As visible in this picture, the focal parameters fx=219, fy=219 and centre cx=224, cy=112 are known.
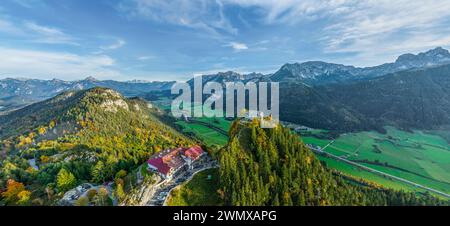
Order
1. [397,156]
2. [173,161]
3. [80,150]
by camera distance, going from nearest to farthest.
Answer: [173,161]
[80,150]
[397,156]

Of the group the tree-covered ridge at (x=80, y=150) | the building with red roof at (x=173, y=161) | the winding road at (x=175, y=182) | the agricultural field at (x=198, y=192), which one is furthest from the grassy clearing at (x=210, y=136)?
the agricultural field at (x=198, y=192)

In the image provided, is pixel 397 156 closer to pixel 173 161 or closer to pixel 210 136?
pixel 210 136

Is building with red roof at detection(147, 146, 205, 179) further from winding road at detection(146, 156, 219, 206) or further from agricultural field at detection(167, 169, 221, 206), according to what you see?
agricultural field at detection(167, 169, 221, 206)

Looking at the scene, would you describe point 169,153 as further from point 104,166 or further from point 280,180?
point 280,180

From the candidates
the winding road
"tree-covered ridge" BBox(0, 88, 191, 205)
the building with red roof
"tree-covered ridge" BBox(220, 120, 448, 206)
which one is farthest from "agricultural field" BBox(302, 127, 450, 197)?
"tree-covered ridge" BBox(0, 88, 191, 205)

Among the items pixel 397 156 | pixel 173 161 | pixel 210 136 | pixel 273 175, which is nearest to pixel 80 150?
pixel 173 161
